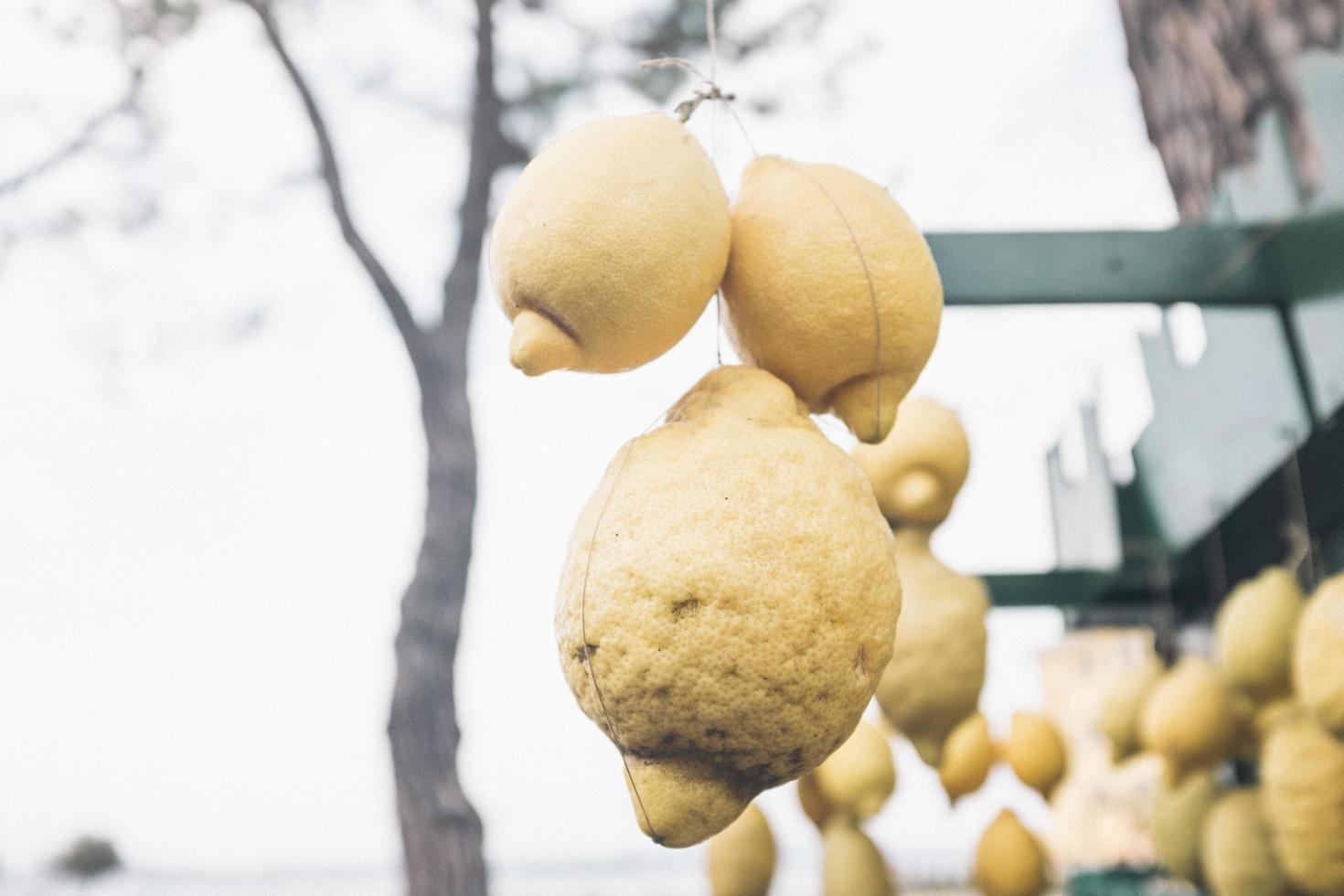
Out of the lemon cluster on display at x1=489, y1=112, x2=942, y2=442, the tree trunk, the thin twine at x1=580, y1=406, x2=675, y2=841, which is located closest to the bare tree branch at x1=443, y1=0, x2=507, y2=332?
the tree trunk

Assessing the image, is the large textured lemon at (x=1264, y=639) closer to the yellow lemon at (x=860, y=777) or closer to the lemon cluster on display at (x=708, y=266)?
the yellow lemon at (x=860, y=777)

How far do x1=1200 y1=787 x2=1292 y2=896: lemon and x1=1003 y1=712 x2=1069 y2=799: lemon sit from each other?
36 centimetres

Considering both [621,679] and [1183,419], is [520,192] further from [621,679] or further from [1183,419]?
[1183,419]

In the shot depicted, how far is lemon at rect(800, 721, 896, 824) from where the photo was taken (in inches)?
77.5

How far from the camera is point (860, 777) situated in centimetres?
197

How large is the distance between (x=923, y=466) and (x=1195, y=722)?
1.31 meters

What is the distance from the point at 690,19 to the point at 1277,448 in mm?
2367

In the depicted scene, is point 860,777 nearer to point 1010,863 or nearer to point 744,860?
point 744,860

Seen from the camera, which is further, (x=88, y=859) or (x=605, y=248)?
(x=88, y=859)

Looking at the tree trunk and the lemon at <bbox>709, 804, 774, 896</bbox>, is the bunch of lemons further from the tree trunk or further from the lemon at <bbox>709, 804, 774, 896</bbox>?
the tree trunk

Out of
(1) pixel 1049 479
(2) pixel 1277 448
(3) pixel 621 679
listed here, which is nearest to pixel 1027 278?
(2) pixel 1277 448

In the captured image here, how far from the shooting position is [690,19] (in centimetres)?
374

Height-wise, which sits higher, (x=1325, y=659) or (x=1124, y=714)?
(x=1325, y=659)

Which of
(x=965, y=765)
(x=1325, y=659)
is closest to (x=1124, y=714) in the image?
(x=965, y=765)
